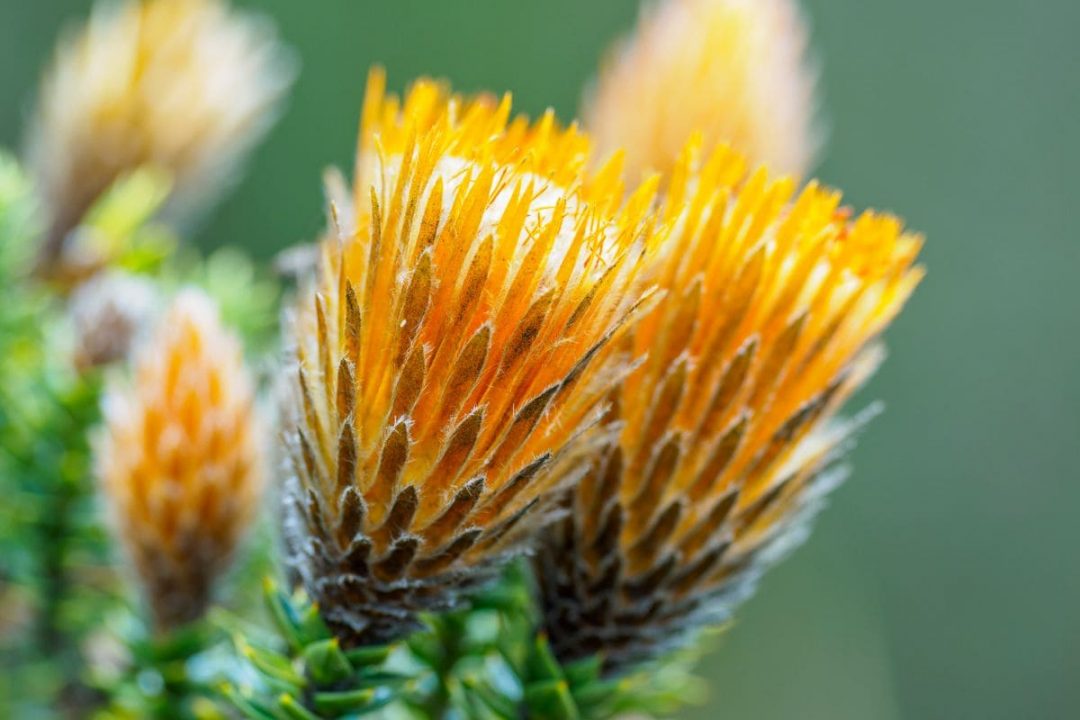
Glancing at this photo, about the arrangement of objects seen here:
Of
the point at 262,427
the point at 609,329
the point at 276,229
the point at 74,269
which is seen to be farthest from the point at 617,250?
the point at 276,229

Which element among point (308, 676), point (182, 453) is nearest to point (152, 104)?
point (182, 453)

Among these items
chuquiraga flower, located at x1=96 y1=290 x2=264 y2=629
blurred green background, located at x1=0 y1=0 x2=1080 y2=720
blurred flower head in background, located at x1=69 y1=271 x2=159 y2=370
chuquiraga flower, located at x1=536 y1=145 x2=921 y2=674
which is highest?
blurred green background, located at x1=0 y1=0 x2=1080 y2=720

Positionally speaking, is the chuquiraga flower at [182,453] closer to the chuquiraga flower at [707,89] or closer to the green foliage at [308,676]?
the green foliage at [308,676]

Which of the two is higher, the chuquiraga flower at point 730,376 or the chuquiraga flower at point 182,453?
the chuquiraga flower at point 182,453

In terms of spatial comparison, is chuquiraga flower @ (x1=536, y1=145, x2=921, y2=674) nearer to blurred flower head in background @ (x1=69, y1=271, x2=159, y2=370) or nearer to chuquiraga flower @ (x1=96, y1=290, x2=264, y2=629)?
chuquiraga flower @ (x1=96, y1=290, x2=264, y2=629)

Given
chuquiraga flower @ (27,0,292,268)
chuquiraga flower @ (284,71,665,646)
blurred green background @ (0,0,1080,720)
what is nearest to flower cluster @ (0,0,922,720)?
chuquiraga flower @ (284,71,665,646)

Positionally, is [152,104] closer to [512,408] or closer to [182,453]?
[182,453]

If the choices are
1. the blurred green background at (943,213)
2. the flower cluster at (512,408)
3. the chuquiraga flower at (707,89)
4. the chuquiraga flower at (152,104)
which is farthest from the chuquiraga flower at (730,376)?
the blurred green background at (943,213)
